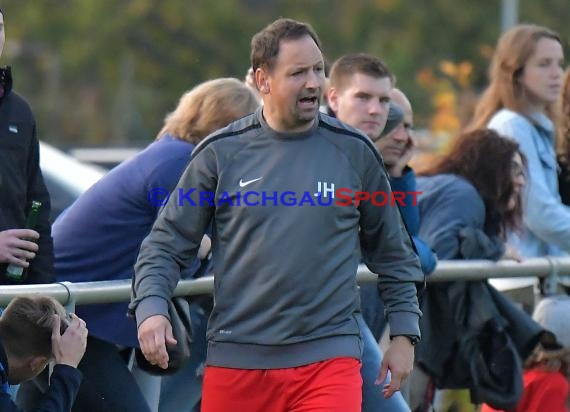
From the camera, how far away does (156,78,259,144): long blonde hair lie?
648cm

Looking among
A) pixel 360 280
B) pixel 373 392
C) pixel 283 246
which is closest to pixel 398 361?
pixel 283 246

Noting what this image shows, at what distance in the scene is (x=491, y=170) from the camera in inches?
296

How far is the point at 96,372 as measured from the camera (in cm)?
618

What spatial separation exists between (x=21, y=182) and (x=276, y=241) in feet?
3.65

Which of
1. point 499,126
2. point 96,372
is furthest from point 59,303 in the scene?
point 499,126

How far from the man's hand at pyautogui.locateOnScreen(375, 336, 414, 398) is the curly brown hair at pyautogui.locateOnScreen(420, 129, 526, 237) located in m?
2.15

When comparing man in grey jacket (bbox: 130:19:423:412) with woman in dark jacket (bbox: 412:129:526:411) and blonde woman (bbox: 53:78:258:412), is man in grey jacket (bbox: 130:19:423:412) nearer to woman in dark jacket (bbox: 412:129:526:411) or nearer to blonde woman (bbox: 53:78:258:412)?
blonde woman (bbox: 53:78:258:412)

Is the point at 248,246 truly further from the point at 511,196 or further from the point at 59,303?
the point at 511,196

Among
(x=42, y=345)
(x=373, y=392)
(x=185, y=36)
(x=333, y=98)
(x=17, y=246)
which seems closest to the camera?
(x=42, y=345)

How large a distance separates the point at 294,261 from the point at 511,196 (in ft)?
7.85

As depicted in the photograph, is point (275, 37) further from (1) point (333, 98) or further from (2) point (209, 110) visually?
(1) point (333, 98)

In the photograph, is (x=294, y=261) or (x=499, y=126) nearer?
(x=294, y=261)

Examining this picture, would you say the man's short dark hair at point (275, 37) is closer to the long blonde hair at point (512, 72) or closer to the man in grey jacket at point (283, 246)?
the man in grey jacket at point (283, 246)

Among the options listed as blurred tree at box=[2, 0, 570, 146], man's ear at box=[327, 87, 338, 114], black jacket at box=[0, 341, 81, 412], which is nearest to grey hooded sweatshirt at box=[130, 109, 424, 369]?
black jacket at box=[0, 341, 81, 412]
